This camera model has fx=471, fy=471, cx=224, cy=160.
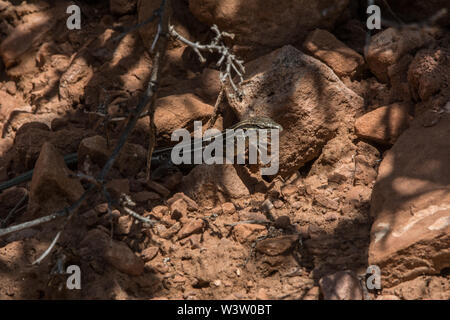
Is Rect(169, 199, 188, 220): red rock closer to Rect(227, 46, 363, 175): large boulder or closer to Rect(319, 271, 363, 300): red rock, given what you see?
Rect(227, 46, 363, 175): large boulder

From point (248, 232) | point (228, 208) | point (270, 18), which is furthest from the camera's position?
point (270, 18)

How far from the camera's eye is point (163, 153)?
11.3ft

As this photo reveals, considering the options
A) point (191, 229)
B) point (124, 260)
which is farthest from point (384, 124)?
point (124, 260)

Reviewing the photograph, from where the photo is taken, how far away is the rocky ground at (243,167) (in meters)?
2.47

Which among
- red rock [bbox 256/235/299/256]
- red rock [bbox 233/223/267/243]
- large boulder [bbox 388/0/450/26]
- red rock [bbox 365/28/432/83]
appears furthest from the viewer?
large boulder [bbox 388/0/450/26]

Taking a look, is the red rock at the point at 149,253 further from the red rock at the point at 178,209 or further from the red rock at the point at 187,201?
the red rock at the point at 187,201

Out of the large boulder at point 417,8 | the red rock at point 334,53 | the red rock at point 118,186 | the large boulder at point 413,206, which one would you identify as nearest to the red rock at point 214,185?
the red rock at point 118,186

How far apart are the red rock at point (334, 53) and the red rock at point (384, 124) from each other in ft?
1.34

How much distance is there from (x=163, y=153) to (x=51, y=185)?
840 mm

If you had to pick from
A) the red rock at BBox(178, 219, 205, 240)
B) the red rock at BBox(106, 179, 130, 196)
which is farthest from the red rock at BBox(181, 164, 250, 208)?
the red rock at BBox(106, 179, 130, 196)

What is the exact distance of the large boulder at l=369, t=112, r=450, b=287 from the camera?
2342 millimetres

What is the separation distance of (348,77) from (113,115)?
180 cm

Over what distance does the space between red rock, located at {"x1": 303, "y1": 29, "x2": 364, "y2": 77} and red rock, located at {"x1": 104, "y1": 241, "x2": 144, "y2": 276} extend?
1989mm

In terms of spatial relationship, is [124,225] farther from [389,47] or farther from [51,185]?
[389,47]
